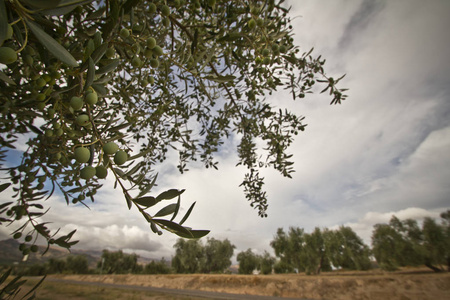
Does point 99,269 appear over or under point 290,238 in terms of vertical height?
under

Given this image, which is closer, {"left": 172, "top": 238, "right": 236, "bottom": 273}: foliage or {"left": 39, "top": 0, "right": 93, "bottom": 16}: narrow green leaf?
{"left": 39, "top": 0, "right": 93, "bottom": 16}: narrow green leaf

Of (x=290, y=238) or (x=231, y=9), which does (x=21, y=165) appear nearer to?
(x=231, y=9)

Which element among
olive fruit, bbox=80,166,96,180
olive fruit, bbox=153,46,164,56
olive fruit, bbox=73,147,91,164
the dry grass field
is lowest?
the dry grass field

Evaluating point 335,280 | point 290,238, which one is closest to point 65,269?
point 290,238

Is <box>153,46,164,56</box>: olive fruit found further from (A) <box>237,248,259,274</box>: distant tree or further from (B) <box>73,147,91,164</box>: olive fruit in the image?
(A) <box>237,248,259,274</box>: distant tree

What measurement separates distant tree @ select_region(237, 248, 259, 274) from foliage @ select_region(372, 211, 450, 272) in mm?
24648

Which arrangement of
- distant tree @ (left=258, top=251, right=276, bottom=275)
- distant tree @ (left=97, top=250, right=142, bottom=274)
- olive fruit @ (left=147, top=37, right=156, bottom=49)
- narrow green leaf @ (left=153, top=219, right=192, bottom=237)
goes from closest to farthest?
narrow green leaf @ (left=153, top=219, right=192, bottom=237), olive fruit @ (left=147, top=37, right=156, bottom=49), distant tree @ (left=258, top=251, right=276, bottom=275), distant tree @ (left=97, top=250, right=142, bottom=274)

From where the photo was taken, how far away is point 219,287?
2464 centimetres

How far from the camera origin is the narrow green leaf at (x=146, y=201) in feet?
2.81

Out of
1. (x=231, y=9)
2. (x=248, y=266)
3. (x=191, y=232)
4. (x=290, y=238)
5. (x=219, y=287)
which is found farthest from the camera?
(x=248, y=266)

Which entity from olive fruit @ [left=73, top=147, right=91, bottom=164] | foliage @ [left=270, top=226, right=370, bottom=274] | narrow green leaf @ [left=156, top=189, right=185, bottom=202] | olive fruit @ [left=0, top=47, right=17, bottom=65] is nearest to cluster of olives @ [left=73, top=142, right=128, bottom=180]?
olive fruit @ [left=73, top=147, right=91, bottom=164]

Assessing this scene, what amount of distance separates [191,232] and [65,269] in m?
75.0

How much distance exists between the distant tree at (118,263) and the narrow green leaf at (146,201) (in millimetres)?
67621

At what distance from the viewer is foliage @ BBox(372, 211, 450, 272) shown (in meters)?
23.8
